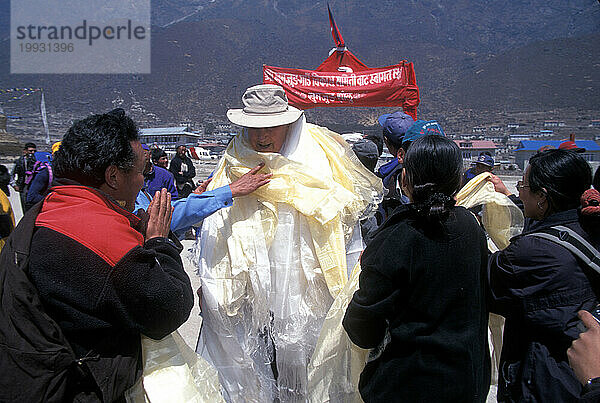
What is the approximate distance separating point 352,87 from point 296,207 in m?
6.77

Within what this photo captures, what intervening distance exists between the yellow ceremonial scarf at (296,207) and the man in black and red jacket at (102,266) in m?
0.67

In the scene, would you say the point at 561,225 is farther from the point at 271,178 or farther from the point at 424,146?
the point at 271,178

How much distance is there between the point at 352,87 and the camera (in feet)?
28.2

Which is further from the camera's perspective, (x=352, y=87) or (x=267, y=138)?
(x=352, y=87)

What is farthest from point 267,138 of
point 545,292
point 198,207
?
point 545,292

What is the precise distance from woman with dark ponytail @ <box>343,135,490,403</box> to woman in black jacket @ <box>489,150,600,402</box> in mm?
136

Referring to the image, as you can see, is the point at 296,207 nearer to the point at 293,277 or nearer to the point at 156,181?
the point at 293,277

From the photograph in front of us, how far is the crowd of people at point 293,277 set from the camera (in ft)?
4.60

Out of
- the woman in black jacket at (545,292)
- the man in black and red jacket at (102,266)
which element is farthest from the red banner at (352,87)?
the man in black and red jacket at (102,266)

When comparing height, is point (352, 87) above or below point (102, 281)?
above

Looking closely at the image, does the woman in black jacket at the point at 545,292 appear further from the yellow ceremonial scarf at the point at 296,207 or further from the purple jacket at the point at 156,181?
the purple jacket at the point at 156,181

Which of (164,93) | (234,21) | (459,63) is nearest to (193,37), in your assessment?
(234,21)

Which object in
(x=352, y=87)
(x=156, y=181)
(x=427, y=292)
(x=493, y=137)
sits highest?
(x=352, y=87)

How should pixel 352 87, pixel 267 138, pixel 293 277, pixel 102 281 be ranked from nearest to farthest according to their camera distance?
pixel 102 281, pixel 293 277, pixel 267 138, pixel 352 87
